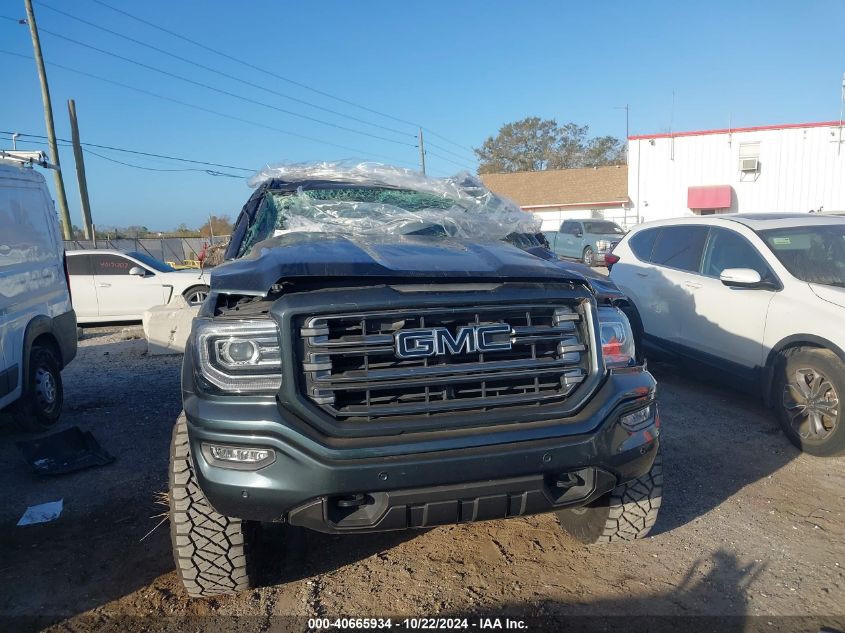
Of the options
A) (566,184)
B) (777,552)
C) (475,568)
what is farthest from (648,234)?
(566,184)

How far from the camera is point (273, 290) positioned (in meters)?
2.37

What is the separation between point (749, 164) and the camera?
2741 centimetres

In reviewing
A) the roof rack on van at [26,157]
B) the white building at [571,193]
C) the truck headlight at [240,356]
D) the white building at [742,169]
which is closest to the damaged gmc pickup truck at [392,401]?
the truck headlight at [240,356]

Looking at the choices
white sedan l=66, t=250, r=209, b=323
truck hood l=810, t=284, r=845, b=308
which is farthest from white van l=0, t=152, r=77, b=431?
truck hood l=810, t=284, r=845, b=308

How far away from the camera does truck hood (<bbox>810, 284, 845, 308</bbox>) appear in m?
4.30

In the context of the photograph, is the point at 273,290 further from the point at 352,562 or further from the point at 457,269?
the point at 352,562

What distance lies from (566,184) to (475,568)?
119ft

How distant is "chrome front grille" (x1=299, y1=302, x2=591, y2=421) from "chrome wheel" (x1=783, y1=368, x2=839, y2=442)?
2724 mm

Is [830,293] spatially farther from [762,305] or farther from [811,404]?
[811,404]

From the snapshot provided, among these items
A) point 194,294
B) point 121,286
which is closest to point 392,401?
point 194,294

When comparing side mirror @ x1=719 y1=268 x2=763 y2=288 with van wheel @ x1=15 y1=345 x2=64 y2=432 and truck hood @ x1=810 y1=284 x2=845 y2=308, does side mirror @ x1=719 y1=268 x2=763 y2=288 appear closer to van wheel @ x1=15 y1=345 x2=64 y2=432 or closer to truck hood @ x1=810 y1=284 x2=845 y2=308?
truck hood @ x1=810 y1=284 x2=845 y2=308

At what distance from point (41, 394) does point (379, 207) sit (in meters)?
3.51

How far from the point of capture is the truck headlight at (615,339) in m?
2.67

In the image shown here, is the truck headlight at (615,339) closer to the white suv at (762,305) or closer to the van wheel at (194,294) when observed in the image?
the white suv at (762,305)
